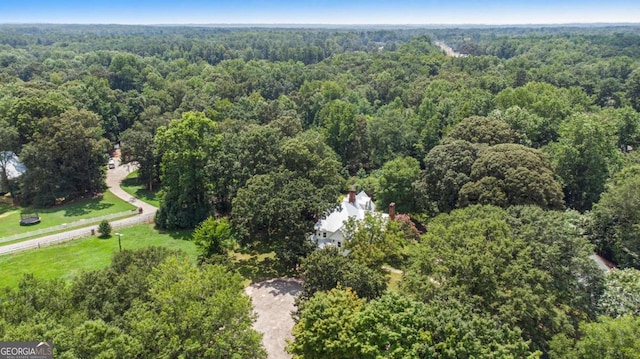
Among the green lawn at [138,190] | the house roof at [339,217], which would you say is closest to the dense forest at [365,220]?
the house roof at [339,217]

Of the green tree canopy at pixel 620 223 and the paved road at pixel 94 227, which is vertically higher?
the green tree canopy at pixel 620 223

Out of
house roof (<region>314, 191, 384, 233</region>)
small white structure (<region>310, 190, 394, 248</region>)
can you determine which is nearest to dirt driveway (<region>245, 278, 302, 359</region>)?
small white structure (<region>310, 190, 394, 248</region>)

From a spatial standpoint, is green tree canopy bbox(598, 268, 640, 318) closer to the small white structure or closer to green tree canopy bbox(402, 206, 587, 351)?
green tree canopy bbox(402, 206, 587, 351)

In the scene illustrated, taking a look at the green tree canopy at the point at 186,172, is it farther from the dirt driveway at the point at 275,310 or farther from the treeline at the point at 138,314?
the treeline at the point at 138,314

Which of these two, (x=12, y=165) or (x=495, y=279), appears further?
(x=12, y=165)

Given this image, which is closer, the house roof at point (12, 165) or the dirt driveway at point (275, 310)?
the dirt driveway at point (275, 310)

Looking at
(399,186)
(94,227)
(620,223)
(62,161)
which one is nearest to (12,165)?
(62,161)

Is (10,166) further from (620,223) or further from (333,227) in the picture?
(620,223)
